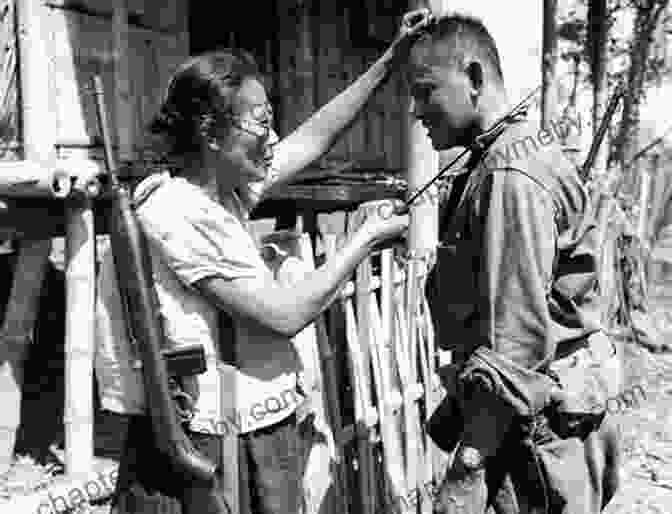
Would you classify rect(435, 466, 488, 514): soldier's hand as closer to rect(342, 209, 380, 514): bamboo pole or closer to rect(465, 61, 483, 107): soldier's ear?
rect(465, 61, 483, 107): soldier's ear

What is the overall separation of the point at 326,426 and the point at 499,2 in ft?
8.36

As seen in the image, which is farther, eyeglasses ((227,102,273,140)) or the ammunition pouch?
eyeglasses ((227,102,273,140))

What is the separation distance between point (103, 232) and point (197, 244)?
2.74 metres

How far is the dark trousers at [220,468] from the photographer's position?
2.22m

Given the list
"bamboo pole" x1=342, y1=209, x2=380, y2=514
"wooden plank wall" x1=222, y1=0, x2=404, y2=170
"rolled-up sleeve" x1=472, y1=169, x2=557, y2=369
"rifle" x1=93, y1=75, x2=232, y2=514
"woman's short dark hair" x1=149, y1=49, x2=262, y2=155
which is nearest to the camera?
"rolled-up sleeve" x1=472, y1=169, x2=557, y2=369

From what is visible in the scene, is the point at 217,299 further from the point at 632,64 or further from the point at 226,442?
the point at 632,64

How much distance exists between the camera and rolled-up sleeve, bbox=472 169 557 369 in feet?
6.12

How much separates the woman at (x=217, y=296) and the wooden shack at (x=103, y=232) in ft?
1.29

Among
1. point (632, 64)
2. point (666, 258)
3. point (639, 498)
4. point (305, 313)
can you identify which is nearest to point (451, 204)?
point (305, 313)

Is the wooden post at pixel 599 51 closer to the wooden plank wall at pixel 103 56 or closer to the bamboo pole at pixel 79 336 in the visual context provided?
the wooden plank wall at pixel 103 56

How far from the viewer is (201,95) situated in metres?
2.22

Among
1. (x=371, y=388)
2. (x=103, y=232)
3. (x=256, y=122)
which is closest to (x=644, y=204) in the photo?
(x=371, y=388)

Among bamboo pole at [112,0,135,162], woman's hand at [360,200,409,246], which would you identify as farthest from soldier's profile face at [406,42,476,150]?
bamboo pole at [112,0,135,162]

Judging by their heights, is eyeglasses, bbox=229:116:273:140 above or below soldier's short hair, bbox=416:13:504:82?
below
